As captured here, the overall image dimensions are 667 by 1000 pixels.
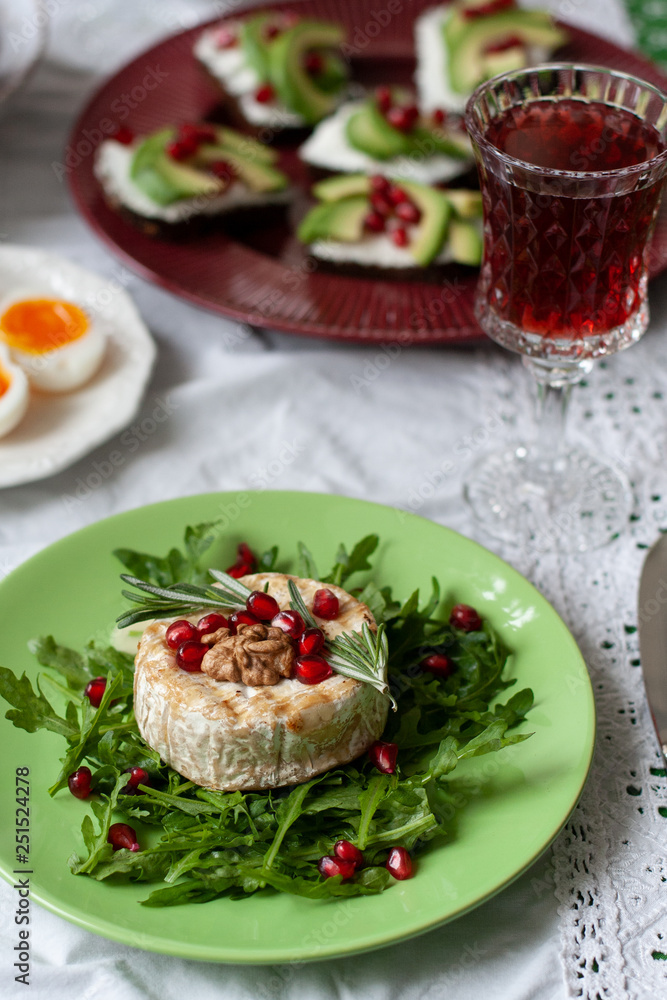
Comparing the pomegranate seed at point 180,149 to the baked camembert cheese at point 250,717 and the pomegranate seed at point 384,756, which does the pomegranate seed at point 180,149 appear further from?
the pomegranate seed at point 384,756

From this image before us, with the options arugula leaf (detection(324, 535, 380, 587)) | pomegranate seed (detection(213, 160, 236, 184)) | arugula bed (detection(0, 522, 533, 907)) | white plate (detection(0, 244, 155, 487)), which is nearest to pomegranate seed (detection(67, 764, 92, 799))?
arugula bed (detection(0, 522, 533, 907))

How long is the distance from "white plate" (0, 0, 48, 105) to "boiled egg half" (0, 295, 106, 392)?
41.0 inches

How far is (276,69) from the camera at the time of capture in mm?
3730

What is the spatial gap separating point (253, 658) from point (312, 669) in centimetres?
10

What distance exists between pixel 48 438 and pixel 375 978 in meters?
1.60

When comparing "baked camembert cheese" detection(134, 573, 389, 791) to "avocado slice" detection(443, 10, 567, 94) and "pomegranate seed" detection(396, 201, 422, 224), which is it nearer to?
"pomegranate seed" detection(396, 201, 422, 224)

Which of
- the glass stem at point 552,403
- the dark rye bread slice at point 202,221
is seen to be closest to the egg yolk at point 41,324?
the dark rye bread slice at point 202,221

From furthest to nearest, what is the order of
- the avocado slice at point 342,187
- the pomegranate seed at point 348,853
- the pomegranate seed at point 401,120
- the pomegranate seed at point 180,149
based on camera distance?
the pomegranate seed at point 401,120 → the pomegranate seed at point 180,149 → the avocado slice at point 342,187 → the pomegranate seed at point 348,853

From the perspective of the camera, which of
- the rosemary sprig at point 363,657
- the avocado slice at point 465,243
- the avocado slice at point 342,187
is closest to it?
the rosemary sprig at point 363,657

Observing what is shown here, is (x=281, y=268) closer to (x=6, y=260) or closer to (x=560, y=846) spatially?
(x=6, y=260)

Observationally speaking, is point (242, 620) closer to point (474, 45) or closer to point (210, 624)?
point (210, 624)

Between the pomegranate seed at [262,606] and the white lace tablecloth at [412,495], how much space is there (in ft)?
1.91

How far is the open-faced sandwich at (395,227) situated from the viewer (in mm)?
3074

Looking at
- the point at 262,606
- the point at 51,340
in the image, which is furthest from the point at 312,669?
the point at 51,340
